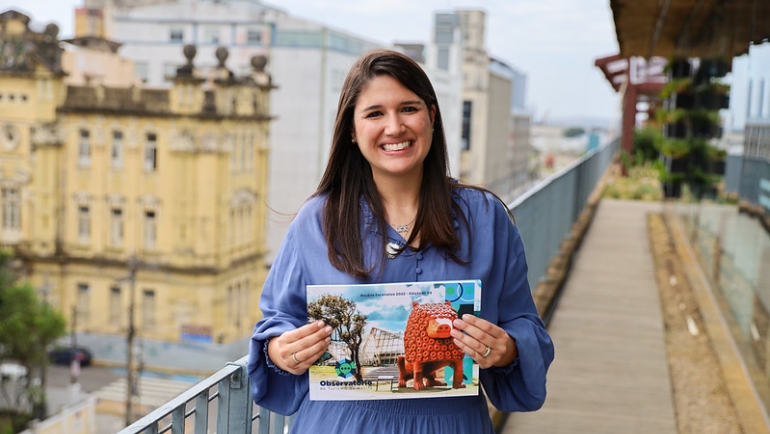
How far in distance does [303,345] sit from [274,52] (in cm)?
4602

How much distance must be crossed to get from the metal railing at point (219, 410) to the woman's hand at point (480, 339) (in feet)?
1.21

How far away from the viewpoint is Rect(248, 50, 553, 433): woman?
46.9 inches

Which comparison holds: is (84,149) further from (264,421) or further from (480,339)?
(480,339)

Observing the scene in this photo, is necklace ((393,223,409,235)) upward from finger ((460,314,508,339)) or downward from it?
upward

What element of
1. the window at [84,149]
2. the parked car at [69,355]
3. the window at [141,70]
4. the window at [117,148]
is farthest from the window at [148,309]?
the window at [141,70]

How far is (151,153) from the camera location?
42.7 metres

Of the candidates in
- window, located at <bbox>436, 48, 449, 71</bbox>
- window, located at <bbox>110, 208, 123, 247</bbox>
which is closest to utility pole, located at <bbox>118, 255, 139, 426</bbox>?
window, located at <bbox>110, 208, 123, 247</bbox>

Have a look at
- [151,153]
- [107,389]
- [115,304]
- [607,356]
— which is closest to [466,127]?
[151,153]

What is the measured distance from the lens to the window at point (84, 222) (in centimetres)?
4297

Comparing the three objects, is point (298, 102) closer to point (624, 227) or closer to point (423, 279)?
point (624, 227)

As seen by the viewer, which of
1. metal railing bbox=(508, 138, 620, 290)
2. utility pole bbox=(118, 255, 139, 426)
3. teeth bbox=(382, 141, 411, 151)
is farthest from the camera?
utility pole bbox=(118, 255, 139, 426)

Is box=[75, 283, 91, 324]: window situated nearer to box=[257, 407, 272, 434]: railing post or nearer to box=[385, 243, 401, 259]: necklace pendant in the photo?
box=[257, 407, 272, 434]: railing post

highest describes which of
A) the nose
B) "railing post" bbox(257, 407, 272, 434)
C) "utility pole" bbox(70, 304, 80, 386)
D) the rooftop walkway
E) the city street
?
the nose

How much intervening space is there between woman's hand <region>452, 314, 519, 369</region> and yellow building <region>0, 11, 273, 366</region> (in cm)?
3786
